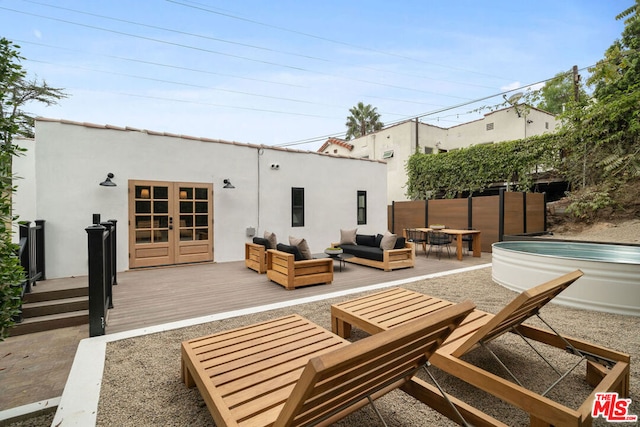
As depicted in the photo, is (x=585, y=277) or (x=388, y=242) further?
(x=388, y=242)

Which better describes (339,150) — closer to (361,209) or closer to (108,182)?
(361,209)

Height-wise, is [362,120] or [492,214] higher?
[362,120]

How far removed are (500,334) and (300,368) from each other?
150cm

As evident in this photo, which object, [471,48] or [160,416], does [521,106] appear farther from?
[160,416]

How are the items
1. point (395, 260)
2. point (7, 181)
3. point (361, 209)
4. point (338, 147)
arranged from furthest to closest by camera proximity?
point (338, 147)
point (361, 209)
point (395, 260)
point (7, 181)

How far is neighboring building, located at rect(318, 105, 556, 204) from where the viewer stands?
47.5 ft

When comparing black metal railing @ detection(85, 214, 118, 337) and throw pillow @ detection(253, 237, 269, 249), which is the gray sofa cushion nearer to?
throw pillow @ detection(253, 237, 269, 249)

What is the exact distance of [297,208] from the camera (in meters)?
9.24

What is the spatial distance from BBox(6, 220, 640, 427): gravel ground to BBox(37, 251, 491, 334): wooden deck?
62 cm

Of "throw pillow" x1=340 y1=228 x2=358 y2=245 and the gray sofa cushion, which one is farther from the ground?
"throw pillow" x1=340 y1=228 x2=358 y2=245

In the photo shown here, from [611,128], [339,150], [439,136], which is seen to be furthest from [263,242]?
[339,150]

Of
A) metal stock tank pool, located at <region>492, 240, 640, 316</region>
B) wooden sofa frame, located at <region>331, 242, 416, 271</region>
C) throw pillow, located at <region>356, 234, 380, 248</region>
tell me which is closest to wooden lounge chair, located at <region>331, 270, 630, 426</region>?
metal stock tank pool, located at <region>492, 240, 640, 316</region>

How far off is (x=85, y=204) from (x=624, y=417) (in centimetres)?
851

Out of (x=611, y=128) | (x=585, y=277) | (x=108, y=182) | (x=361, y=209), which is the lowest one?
(x=585, y=277)
